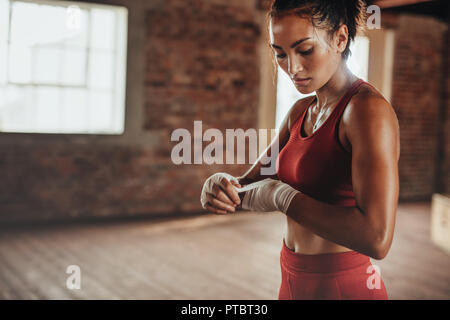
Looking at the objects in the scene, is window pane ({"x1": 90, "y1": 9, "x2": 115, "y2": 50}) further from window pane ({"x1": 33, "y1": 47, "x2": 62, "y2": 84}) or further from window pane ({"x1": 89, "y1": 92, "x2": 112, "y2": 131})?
window pane ({"x1": 89, "y1": 92, "x2": 112, "y2": 131})

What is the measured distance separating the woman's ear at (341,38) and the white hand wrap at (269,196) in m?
0.34

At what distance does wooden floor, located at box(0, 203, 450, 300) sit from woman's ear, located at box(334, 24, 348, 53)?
8.03 feet

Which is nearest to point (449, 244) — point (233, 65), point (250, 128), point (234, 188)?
point (250, 128)

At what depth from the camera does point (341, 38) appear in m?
1.11

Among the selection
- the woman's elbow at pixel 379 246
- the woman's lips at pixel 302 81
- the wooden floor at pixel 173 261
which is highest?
the woman's lips at pixel 302 81

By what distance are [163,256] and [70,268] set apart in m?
0.80

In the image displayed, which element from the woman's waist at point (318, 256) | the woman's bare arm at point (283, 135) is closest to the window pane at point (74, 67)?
the woman's bare arm at point (283, 135)

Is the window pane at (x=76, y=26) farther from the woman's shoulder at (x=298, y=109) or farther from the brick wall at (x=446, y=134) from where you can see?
the brick wall at (x=446, y=134)

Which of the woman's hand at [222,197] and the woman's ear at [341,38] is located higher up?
the woman's ear at [341,38]

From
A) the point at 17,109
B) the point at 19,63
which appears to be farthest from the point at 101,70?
the point at 17,109

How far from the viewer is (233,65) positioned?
19.4ft

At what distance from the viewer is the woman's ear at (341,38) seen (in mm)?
1107

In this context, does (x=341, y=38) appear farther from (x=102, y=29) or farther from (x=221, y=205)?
(x=102, y=29)

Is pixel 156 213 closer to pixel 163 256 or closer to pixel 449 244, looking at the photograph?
pixel 163 256
